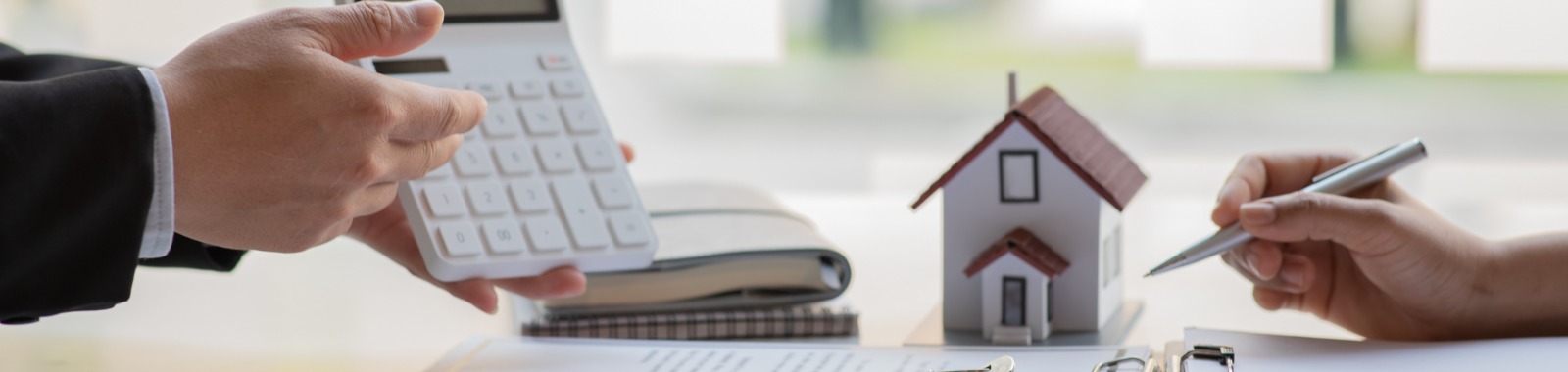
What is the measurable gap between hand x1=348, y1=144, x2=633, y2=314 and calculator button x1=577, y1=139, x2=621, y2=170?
0.06m

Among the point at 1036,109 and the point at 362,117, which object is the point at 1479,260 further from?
the point at 362,117

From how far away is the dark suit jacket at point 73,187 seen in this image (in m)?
0.52

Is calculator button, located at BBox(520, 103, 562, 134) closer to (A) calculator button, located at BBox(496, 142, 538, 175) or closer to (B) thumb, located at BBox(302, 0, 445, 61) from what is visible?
(A) calculator button, located at BBox(496, 142, 538, 175)

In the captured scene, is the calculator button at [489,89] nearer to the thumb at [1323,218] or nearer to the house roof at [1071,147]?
the house roof at [1071,147]

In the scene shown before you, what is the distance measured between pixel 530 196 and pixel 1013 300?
25 centimetres

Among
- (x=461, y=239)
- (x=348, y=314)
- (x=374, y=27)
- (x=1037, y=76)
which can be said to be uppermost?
(x=374, y=27)

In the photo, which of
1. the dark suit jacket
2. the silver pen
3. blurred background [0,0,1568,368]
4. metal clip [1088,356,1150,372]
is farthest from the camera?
blurred background [0,0,1568,368]

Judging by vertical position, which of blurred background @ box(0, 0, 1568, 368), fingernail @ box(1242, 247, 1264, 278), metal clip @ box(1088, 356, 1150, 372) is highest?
metal clip @ box(1088, 356, 1150, 372)

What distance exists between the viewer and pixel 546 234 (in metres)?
0.70

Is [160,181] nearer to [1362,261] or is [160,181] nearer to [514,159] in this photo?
[514,159]

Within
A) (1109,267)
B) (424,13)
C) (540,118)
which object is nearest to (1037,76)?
(1109,267)

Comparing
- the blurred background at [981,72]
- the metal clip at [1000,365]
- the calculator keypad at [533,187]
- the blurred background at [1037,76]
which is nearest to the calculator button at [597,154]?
the calculator keypad at [533,187]

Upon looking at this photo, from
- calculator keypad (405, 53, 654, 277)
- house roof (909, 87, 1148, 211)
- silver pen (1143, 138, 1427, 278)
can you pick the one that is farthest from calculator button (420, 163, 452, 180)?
silver pen (1143, 138, 1427, 278)

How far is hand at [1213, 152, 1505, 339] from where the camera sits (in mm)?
687
